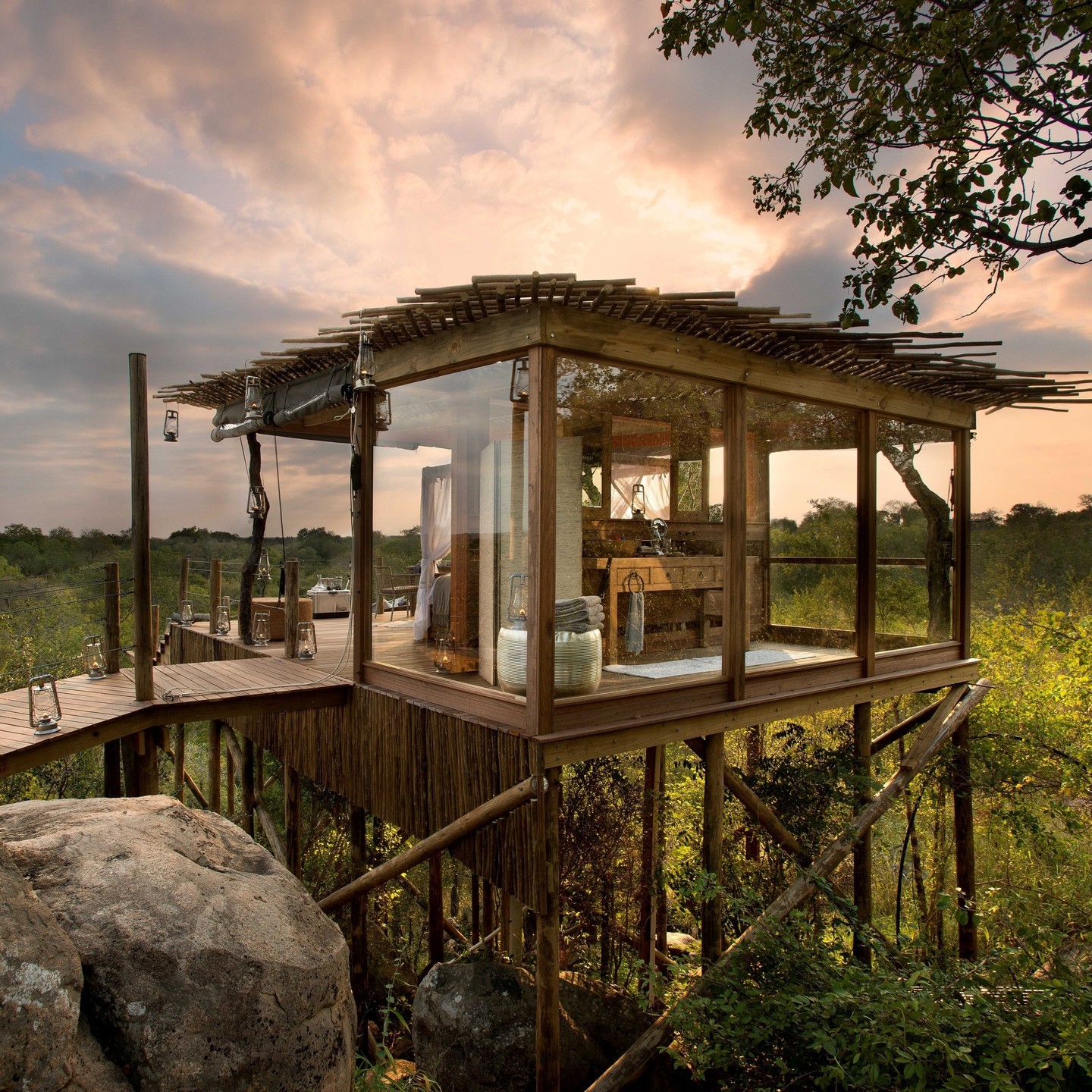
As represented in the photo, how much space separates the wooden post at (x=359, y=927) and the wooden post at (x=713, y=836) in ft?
9.42

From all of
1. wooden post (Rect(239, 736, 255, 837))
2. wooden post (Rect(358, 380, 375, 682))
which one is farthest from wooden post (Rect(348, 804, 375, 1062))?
wooden post (Rect(239, 736, 255, 837))

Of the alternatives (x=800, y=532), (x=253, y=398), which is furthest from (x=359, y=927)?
(x=800, y=532)

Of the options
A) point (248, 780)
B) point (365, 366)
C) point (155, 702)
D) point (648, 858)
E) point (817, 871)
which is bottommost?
point (648, 858)

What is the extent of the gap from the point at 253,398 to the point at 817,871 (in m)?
6.20

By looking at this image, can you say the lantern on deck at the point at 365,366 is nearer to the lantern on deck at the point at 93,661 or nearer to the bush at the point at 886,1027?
the lantern on deck at the point at 93,661

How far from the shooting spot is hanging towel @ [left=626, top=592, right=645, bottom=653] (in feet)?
15.8

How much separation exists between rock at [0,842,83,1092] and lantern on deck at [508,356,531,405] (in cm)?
309

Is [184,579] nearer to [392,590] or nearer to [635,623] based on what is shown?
[392,590]

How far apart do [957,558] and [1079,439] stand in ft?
46.2

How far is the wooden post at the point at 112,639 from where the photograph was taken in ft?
21.0

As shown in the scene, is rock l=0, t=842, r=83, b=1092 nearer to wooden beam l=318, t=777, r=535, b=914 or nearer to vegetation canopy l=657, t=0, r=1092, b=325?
wooden beam l=318, t=777, r=535, b=914

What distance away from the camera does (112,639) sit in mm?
6578

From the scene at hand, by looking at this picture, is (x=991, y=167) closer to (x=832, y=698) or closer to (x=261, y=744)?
(x=832, y=698)

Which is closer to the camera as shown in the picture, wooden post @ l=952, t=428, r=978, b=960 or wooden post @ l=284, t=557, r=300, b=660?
wooden post @ l=284, t=557, r=300, b=660
